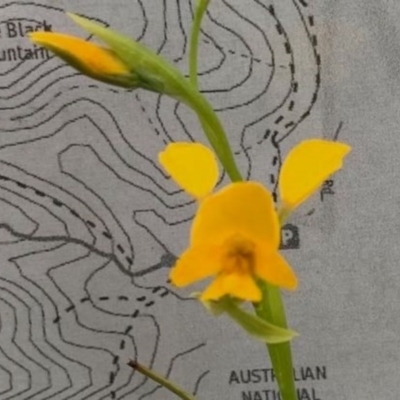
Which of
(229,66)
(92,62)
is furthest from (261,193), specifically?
(229,66)

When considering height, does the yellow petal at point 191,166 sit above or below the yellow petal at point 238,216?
above

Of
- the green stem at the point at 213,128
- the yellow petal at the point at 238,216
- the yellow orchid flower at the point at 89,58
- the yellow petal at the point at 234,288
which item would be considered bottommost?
the yellow petal at the point at 234,288

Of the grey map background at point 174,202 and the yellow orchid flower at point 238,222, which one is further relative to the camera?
the grey map background at point 174,202

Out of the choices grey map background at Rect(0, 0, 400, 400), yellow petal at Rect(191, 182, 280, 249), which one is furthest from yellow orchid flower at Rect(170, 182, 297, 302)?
grey map background at Rect(0, 0, 400, 400)

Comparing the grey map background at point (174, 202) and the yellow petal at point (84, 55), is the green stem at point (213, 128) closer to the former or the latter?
the yellow petal at point (84, 55)

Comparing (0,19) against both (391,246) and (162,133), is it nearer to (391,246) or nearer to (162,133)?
(162,133)

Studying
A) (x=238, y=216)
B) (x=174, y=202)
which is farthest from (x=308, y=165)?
(x=174, y=202)

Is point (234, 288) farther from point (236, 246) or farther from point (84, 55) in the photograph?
point (84, 55)

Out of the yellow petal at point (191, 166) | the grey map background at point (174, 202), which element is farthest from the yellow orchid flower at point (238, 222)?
the grey map background at point (174, 202)
